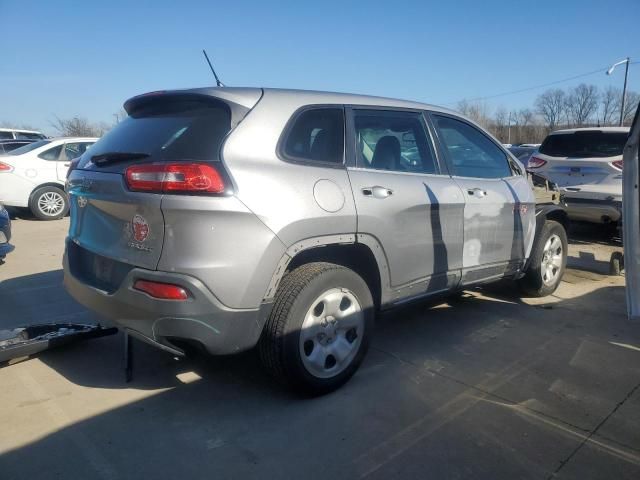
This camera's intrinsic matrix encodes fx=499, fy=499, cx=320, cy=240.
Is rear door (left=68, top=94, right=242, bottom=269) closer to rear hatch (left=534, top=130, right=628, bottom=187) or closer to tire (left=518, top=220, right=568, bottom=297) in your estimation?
tire (left=518, top=220, right=568, bottom=297)

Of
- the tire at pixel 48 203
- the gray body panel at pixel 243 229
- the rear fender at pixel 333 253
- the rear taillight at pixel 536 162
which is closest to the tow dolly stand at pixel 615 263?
the rear taillight at pixel 536 162

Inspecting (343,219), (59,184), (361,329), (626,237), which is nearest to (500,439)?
(361,329)

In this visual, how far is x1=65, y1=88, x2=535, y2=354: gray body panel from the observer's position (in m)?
2.46

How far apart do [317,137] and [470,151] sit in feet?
5.54

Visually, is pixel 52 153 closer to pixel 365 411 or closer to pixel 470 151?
pixel 470 151

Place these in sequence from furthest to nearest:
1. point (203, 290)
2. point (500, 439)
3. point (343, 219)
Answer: point (343, 219)
point (500, 439)
point (203, 290)

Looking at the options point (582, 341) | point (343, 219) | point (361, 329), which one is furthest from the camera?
point (582, 341)

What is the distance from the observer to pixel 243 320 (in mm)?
2594

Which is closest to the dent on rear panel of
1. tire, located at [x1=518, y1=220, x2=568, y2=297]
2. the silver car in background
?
tire, located at [x1=518, y1=220, x2=568, y2=297]

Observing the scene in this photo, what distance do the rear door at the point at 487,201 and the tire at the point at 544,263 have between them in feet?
0.88

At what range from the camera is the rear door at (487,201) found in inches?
152

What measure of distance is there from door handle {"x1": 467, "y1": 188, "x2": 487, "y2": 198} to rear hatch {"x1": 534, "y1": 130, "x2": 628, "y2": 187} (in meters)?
4.35

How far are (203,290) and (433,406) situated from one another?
5.04 ft

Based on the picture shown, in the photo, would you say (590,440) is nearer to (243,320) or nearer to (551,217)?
(243,320)
